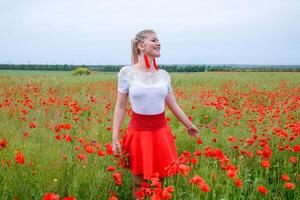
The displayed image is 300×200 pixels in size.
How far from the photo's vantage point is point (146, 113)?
2498 mm

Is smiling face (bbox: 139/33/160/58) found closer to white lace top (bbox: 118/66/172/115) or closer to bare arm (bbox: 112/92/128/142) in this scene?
white lace top (bbox: 118/66/172/115)

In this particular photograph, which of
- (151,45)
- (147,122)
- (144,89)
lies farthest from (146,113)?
(151,45)

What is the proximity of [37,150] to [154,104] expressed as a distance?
1.17 metres

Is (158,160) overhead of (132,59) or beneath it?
beneath

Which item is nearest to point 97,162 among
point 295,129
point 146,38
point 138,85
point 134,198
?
point 134,198

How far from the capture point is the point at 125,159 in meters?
2.63

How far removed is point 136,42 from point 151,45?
154 mm

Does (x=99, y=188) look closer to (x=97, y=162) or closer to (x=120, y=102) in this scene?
(x=97, y=162)

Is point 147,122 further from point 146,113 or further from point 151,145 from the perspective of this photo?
point 151,145

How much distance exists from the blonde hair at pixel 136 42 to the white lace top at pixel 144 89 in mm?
123

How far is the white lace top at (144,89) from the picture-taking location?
8.06ft

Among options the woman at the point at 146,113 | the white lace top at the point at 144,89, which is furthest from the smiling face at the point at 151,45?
the white lace top at the point at 144,89

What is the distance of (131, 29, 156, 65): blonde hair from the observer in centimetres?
253

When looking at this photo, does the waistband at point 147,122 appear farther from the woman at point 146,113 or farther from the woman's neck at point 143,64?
the woman's neck at point 143,64
